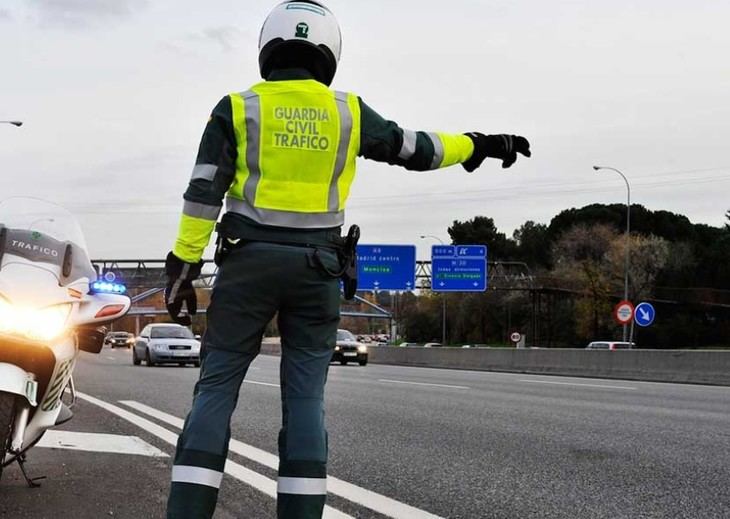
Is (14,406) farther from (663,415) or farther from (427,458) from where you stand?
(663,415)

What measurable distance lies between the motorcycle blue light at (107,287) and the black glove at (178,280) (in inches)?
46.8

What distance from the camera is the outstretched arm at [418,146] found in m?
3.71

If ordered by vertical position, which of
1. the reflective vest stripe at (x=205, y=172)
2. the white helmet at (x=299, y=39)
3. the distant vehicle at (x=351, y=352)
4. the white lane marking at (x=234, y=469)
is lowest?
the white lane marking at (x=234, y=469)

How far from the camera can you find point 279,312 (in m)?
3.51

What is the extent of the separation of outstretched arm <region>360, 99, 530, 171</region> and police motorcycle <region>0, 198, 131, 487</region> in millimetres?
Result: 1642

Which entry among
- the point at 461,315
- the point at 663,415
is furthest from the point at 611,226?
the point at 663,415

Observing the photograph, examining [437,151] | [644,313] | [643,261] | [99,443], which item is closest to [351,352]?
[644,313]

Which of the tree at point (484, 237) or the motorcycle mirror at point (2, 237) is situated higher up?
the tree at point (484, 237)

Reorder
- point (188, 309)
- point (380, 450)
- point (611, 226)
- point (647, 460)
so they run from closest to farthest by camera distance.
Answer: point (188, 309) → point (647, 460) → point (380, 450) → point (611, 226)

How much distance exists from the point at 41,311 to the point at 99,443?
3078 millimetres

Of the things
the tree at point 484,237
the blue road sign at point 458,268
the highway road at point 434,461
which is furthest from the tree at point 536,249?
the highway road at point 434,461

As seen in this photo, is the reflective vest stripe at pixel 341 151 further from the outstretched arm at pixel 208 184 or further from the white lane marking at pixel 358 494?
the white lane marking at pixel 358 494

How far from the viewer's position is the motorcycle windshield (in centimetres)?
434

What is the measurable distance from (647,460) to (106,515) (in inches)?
149
